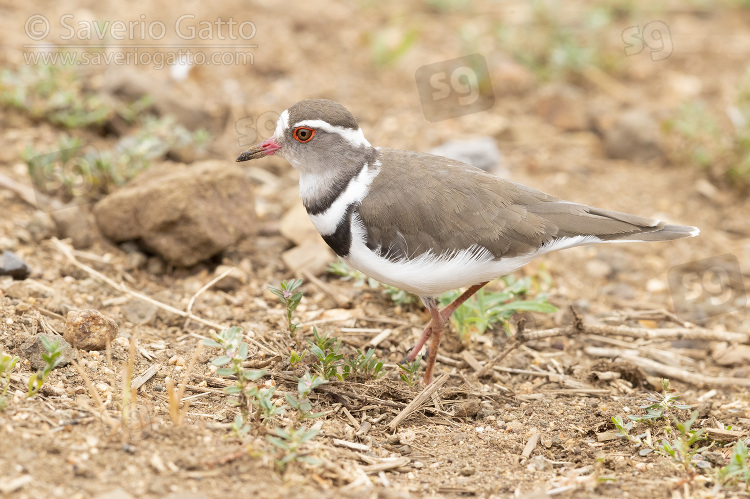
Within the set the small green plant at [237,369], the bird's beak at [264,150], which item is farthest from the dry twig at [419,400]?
the bird's beak at [264,150]

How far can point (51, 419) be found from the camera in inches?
158

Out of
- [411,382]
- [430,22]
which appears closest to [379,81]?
[430,22]

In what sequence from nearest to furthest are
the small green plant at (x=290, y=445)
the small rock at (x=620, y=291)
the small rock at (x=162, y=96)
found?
the small green plant at (x=290, y=445) → the small rock at (x=620, y=291) → the small rock at (x=162, y=96)

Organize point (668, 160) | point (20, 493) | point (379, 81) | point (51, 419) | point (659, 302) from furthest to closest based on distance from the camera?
point (379, 81) → point (668, 160) → point (659, 302) → point (51, 419) → point (20, 493)

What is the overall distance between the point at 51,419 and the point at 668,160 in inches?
280

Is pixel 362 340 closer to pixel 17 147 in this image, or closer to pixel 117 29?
pixel 17 147

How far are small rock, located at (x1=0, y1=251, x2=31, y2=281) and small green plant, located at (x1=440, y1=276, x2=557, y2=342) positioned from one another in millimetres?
2998

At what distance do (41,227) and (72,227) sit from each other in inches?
9.2

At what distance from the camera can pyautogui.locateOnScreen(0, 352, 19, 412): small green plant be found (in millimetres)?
3967

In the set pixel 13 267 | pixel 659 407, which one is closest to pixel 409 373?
pixel 659 407

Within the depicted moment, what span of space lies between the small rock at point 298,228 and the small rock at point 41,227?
1.84m

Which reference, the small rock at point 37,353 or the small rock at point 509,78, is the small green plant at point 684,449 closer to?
the small rock at point 37,353

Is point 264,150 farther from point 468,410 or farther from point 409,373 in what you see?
point 468,410

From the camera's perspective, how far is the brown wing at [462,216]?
4.93 metres
